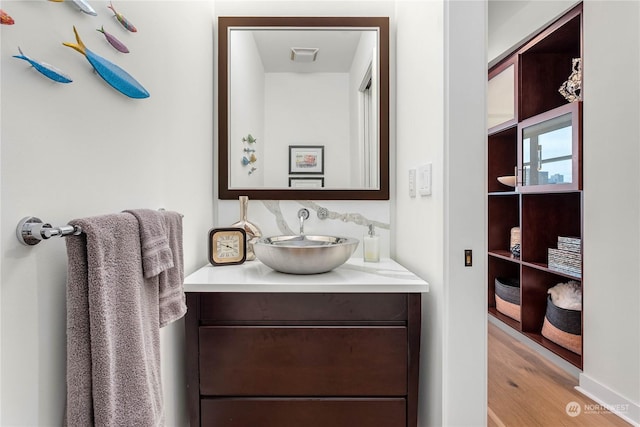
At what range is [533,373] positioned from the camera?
7.27 feet

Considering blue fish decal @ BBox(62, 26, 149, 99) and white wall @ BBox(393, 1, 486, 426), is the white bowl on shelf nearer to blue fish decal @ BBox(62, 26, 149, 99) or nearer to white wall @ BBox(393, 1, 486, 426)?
white wall @ BBox(393, 1, 486, 426)

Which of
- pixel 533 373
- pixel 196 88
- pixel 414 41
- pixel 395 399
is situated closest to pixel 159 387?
pixel 395 399

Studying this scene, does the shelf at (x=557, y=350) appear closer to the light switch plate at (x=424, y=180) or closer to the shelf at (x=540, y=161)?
the shelf at (x=540, y=161)

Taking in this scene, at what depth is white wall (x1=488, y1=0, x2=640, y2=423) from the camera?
172 cm

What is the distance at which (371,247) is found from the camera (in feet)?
5.14

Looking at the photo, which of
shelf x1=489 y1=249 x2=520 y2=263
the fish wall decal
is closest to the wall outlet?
the fish wall decal

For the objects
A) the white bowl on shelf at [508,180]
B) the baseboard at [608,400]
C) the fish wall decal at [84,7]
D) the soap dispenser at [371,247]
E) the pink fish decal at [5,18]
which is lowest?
the baseboard at [608,400]

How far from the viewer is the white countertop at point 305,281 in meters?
1.18

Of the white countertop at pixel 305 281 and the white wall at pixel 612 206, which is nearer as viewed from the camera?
the white countertop at pixel 305 281

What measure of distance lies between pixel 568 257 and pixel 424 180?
1563 millimetres

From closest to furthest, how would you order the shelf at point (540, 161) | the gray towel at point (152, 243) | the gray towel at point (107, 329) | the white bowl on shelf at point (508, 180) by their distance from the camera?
1. the gray towel at point (107, 329)
2. the gray towel at point (152, 243)
3. the shelf at point (540, 161)
4. the white bowl on shelf at point (508, 180)

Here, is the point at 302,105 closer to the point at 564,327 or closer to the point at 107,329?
the point at 107,329

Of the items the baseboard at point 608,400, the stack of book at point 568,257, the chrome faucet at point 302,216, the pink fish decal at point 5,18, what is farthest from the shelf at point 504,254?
the pink fish decal at point 5,18

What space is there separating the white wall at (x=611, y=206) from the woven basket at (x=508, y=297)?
0.73 meters
